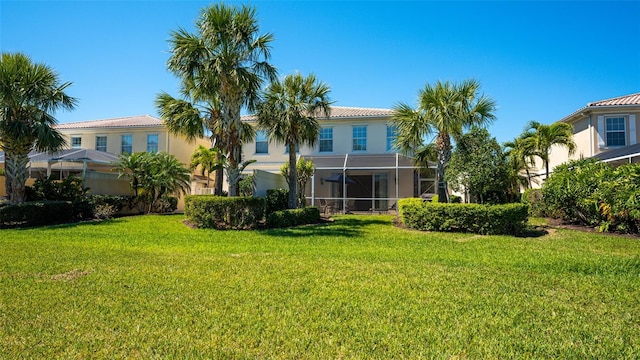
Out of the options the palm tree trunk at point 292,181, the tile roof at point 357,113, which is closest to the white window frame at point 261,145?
the tile roof at point 357,113

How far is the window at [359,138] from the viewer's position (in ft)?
72.7

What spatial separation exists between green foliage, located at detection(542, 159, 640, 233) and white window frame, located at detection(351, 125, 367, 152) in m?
9.92

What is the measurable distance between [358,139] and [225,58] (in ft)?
35.3

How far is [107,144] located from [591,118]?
29595 millimetres

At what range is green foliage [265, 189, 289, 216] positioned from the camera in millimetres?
17219

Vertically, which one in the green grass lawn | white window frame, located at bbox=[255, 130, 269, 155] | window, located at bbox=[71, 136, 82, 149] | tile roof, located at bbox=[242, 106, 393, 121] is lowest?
the green grass lawn

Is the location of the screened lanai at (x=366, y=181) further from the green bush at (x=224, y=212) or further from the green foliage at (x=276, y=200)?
the green bush at (x=224, y=212)

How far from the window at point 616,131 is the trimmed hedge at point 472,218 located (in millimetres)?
12073

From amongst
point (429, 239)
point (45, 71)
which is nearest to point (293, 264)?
point (429, 239)

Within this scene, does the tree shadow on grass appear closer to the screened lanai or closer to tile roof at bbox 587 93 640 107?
the screened lanai

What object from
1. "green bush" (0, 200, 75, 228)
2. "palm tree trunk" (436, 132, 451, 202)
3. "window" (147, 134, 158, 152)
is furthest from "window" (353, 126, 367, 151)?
"green bush" (0, 200, 75, 228)

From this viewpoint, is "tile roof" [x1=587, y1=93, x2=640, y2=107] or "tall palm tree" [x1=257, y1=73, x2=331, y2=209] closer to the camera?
"tall palm tree" [x1=257, y1=73, x2=331, y2=209]

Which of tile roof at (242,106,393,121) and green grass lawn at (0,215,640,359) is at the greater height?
tile roof at (242,106,393,121)

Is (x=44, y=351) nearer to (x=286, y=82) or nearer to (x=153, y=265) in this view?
(x=153, y=265)
